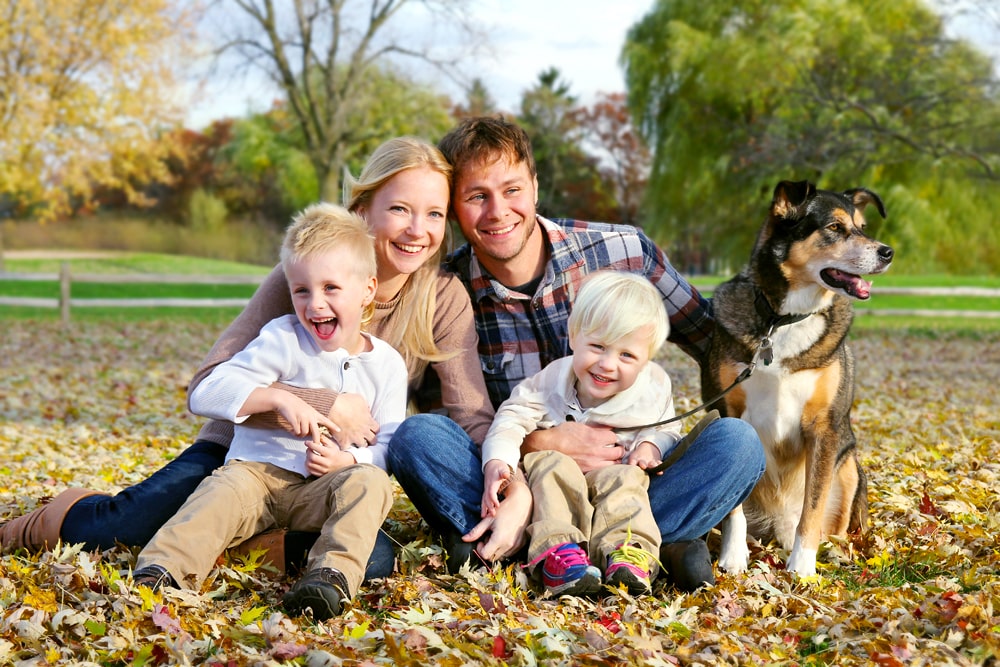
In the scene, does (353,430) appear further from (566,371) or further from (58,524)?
(58,524)

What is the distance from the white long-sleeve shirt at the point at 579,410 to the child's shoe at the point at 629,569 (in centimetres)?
47

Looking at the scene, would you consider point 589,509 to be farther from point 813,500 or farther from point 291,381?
point 291,381

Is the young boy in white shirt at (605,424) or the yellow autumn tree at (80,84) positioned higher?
the yellow autumn tree at (80,84)

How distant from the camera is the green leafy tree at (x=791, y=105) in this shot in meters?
15.7

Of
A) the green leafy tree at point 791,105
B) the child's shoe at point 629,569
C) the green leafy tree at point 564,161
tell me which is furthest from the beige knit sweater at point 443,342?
the green leafy tree at point 564,161

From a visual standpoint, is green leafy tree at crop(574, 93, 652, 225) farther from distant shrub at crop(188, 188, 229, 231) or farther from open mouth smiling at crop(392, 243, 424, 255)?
open mouth smiling at crop(392, 243, 424, 255)

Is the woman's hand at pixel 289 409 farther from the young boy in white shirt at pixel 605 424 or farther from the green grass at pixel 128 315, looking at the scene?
the green grass at pixel 128 315

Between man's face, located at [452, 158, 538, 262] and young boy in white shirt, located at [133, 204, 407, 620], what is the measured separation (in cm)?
50

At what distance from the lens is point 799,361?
404cm

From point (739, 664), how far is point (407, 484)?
1.45 metres

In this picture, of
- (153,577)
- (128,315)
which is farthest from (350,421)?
(128,315)

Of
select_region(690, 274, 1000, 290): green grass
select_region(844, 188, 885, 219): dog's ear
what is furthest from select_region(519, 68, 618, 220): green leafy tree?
select_region(844, 188, 885, 219): dog's ear

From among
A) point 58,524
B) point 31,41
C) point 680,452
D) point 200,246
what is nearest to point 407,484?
point 680,452

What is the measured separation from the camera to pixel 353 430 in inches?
143
